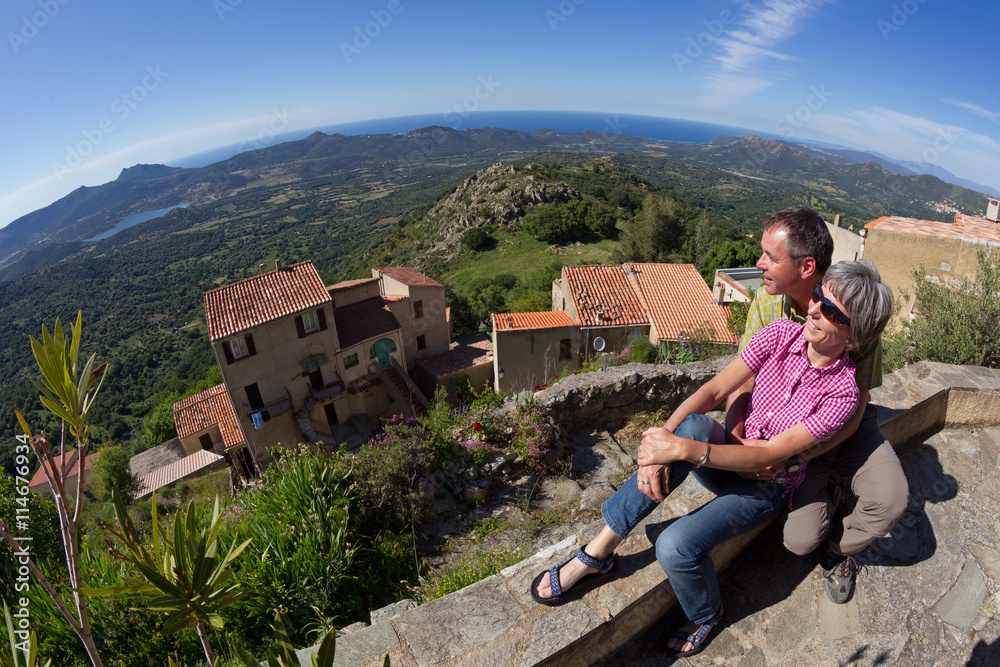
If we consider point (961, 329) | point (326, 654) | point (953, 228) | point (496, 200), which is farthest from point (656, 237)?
point (326, 654)

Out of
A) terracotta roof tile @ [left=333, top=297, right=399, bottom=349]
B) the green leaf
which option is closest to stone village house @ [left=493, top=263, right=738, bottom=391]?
terracotta roof tile @ [left=333, top=297, right=399, bottom=349]

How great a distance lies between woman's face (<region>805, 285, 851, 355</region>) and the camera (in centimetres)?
214

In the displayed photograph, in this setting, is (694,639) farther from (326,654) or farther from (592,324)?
(592,324)

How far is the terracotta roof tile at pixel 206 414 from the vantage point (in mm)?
19516

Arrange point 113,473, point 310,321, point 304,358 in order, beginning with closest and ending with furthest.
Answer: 1. point 310,321
2. point 304,358
3. point 113,473

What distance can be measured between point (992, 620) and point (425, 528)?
3876mm

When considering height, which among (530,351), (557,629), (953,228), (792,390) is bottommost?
(530,351)

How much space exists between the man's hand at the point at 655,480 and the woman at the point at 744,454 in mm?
11

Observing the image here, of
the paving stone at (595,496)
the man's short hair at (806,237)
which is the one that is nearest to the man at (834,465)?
the man's short hair at (806,237)

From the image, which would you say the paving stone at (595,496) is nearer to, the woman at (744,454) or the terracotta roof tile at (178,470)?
the woman at (744,454)

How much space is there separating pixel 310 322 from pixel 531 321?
779 cm

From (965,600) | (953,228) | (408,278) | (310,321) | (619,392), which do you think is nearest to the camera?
(965,600)

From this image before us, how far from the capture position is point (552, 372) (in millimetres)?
15188

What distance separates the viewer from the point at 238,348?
48.6 ft
